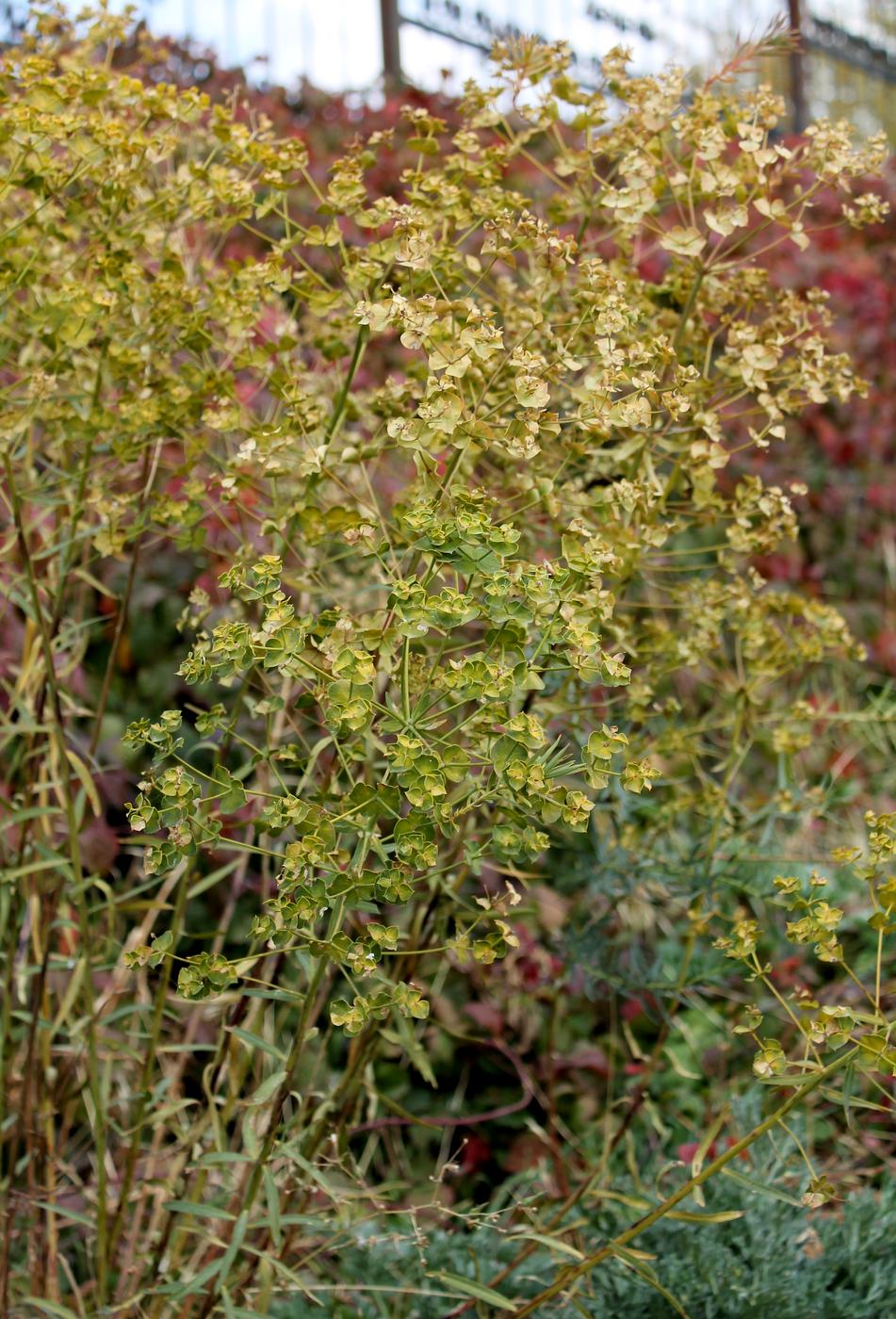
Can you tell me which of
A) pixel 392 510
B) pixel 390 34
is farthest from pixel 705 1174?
pixel 390 34

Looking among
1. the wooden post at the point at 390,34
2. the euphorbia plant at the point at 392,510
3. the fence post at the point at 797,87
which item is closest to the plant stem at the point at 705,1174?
the euphorbia plant at the point at 392,510

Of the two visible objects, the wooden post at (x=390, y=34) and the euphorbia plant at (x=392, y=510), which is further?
the wooden post at (x=390, y=34)

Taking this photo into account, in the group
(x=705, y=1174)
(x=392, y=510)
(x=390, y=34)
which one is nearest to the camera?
(x=705, y=1174)

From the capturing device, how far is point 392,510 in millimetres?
1786

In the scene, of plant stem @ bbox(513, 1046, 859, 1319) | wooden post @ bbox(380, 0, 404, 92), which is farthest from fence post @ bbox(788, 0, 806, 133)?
plant stem @ bbox(513, 1046, 859, 1319)

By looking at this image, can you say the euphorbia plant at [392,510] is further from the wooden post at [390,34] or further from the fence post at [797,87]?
the fence post at [797,87]

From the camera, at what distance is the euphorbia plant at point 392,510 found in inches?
52.7

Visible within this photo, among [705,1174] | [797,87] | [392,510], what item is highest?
[392,510]

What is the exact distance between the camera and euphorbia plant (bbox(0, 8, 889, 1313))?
1.34 meters

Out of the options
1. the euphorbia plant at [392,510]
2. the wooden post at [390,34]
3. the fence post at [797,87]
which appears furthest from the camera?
A: the fence post at [797,87]

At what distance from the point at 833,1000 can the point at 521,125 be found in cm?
329

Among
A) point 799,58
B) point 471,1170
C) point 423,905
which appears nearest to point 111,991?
point 423,905

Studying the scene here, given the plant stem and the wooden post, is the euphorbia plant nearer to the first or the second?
the plant stem

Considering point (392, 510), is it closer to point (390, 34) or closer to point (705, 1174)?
point (705, 1174)
